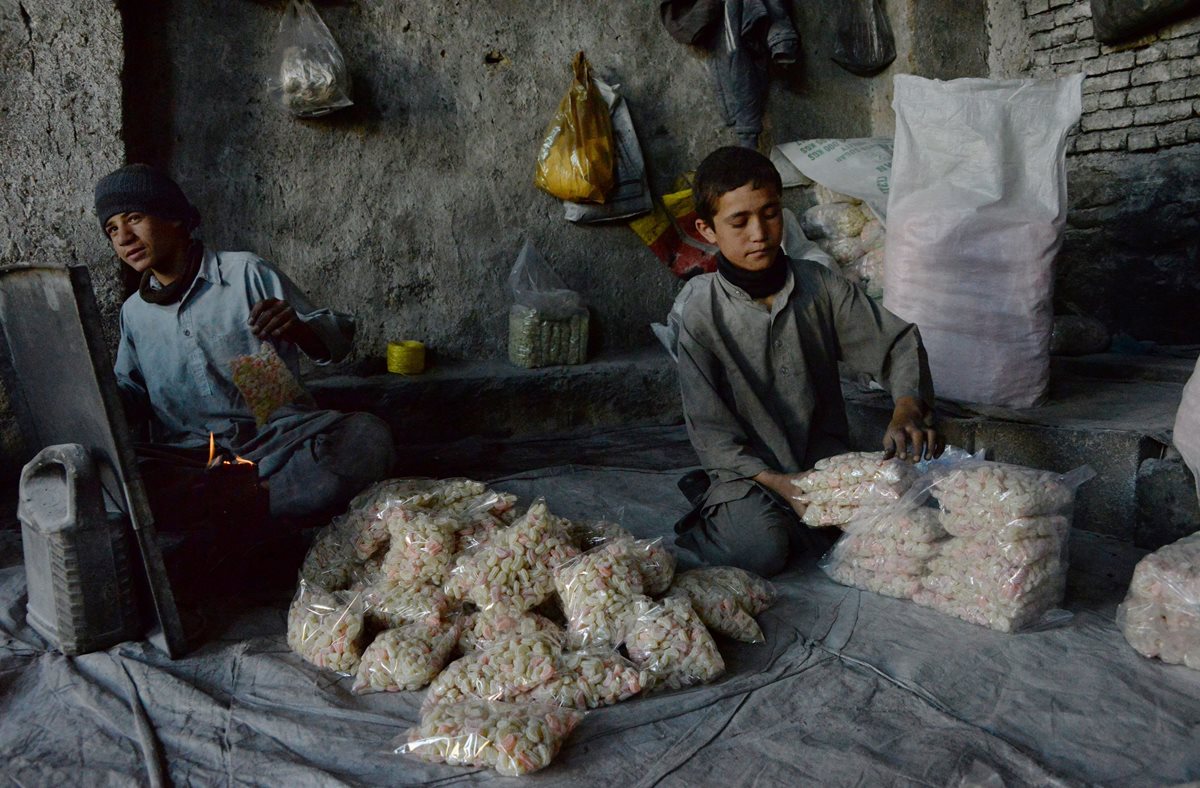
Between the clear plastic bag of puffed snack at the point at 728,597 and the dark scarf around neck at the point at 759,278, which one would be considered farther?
the dark scarf around neck at the point at 759,278

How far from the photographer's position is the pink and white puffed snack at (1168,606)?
6.03 ft

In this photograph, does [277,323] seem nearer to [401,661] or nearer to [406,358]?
[401,661]

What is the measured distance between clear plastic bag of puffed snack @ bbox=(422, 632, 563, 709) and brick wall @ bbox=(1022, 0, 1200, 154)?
12.7 feet

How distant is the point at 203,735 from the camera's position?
174 centimetres

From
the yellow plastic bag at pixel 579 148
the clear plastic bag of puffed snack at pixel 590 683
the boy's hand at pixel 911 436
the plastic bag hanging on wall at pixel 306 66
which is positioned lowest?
the clear plastic bag of puffed snack at pixel 590 683

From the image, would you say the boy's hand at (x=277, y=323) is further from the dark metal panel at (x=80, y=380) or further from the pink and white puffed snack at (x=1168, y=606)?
the pink and white puffed snack at (x=1168, y=606)

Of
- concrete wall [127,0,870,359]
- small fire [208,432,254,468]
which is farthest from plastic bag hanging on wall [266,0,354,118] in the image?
small fire [208,432,254,468]

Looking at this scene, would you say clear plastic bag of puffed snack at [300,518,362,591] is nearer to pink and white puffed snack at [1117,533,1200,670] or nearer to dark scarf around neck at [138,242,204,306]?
dark scarf around neck at [138,242,204,306]

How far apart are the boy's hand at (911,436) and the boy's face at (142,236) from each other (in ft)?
7.38

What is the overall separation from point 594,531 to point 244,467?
3.32 ft

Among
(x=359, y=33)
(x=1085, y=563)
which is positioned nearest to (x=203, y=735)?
(x=1085, y=563)

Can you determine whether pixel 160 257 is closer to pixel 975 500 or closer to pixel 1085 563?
pixel 975 500

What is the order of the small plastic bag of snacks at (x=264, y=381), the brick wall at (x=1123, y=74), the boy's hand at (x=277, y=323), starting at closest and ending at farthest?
the boy's hand at (x=277, y=323) < the small plastic bag of snacks at (x=264, y=381) < the brick wall at (x=1123, y=74)

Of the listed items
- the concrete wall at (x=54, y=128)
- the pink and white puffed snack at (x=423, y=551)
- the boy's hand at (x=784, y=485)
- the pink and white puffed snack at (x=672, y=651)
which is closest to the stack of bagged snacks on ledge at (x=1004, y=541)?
the boy's hand at (x=784, y=485)
